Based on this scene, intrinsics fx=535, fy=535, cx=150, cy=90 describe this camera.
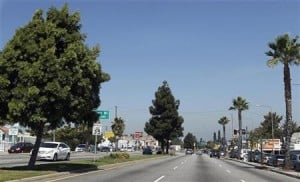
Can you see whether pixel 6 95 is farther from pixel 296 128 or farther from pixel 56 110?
pixel 296 128

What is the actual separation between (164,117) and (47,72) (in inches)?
2734

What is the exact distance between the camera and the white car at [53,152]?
43.0m

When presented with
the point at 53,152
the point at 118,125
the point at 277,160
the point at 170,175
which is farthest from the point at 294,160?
the point at 118,125

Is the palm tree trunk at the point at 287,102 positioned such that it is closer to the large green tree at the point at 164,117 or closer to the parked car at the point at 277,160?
the parked car at the point at 277,160

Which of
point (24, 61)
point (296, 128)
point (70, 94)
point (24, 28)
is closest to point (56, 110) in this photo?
point (70, 94)

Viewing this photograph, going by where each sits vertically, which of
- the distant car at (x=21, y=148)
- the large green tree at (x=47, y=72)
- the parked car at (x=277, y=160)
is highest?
the large green tree at (x=47, y=72)

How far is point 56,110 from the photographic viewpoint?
26781mm

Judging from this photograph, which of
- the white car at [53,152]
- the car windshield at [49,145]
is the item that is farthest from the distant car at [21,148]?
the car windshield at [49,145]

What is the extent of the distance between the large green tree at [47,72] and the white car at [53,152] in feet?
47.9

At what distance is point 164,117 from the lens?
94875 mm

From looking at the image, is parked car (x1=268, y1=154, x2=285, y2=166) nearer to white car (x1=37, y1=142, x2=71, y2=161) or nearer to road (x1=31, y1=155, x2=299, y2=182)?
road (x1=31, y1=155, x2=299, y2=182)

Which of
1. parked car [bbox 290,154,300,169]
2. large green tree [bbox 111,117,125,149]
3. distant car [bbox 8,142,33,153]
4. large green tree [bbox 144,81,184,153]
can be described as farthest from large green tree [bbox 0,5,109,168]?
large green tree [bbox 111,117,125,149]

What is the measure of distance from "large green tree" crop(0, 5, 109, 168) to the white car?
14.6 meters

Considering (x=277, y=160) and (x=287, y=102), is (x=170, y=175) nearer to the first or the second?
(x=287, y=102)
